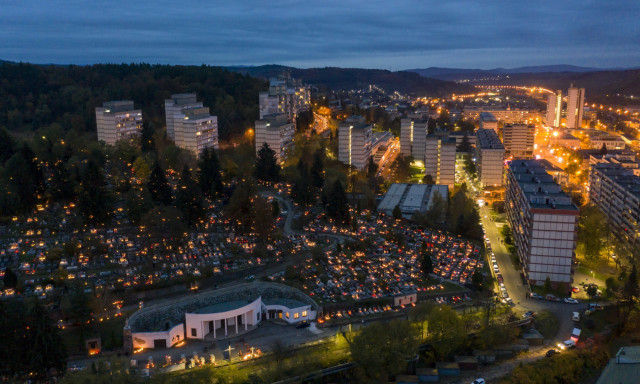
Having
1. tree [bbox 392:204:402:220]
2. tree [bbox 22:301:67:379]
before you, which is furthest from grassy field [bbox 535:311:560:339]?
tree [bbox 22:301:67:379]

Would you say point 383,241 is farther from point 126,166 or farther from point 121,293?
point 126,166

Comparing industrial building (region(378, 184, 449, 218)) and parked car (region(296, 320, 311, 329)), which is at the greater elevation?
industrial building (region(378, 184, 449, 218))

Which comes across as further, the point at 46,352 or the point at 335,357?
the point at 335,357

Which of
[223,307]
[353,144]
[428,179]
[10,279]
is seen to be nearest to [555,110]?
[428,179]

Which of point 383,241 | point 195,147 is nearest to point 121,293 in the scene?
point 383,241

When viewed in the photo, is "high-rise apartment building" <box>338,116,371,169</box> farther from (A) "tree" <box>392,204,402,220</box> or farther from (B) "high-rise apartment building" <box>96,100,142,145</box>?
(B) "high-rise apartment building" <box>96,100,142,145</box>

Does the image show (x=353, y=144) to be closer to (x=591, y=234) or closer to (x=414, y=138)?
(x=414, y=138)

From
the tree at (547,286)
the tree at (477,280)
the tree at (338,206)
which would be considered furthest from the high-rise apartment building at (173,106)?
the tree at (547,286)
